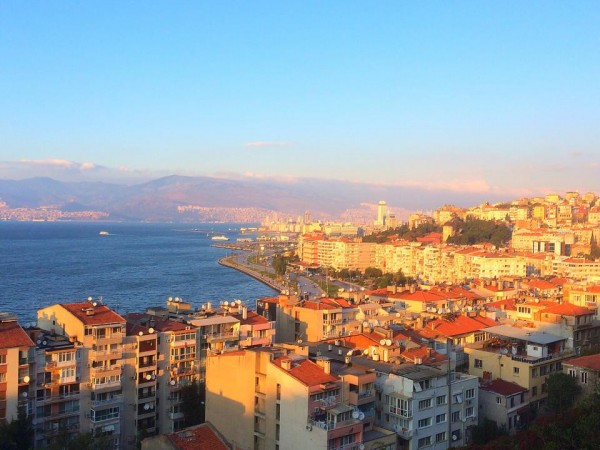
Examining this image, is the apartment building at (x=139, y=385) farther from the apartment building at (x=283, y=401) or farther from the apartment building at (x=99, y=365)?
the apartment building at (x=283, y=401)

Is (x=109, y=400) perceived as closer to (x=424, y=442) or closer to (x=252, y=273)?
(x=424, y=442)

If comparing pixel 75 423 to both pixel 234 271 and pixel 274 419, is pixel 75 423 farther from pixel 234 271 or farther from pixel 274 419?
pixel 234 271

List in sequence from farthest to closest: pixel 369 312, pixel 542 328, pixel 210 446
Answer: pixel 369 312 < pixel 542 328 < pixel 210 446

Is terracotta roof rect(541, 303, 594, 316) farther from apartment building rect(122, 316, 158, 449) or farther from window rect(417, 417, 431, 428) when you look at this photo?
apartment building rect(122, 316, 158, 449)

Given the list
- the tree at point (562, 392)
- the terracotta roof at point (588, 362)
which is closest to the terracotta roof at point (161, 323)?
the tree at point (562, 392)

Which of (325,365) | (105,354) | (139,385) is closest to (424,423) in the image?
(325,365)

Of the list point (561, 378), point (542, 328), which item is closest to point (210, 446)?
point (561, 378)
